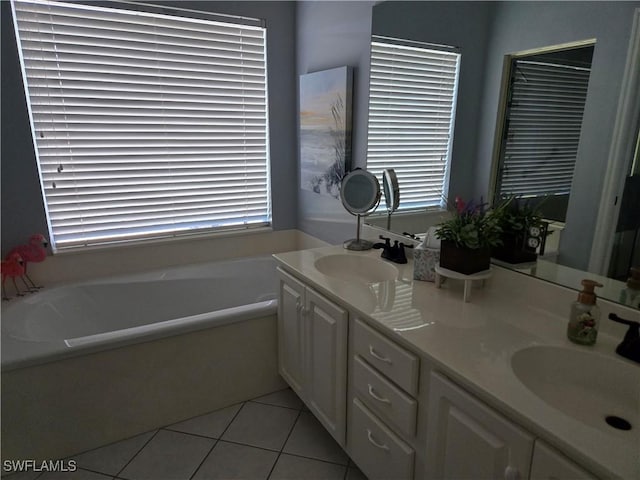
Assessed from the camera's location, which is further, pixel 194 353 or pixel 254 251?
pixel 254 251

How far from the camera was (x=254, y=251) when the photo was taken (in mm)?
3133

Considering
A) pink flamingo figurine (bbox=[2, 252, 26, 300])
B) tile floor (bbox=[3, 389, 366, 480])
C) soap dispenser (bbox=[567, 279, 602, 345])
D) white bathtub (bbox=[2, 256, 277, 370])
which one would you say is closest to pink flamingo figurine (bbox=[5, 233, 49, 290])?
pink flamingo figurine (bbox=[2, 252, 26, 300])

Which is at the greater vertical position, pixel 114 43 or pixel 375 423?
pixel 114 43

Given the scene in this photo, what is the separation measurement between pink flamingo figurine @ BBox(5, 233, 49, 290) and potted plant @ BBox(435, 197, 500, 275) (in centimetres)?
225

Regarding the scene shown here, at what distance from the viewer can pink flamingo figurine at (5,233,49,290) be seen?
7.60ft

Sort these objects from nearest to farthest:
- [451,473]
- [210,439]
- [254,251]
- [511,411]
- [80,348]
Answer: [511,411] < [451,473] < [80,348] < [210,439] < [254,251]

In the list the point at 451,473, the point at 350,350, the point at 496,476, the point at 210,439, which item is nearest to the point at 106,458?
the point at 210,439

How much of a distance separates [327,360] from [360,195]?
884mm

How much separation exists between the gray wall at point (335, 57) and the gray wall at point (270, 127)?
12 centimetres

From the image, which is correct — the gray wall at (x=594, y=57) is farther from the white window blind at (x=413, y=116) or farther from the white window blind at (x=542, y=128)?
the white window blind at (x=413, y=116)

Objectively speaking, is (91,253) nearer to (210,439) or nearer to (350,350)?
(210,439)

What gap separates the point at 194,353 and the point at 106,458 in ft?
1.89
